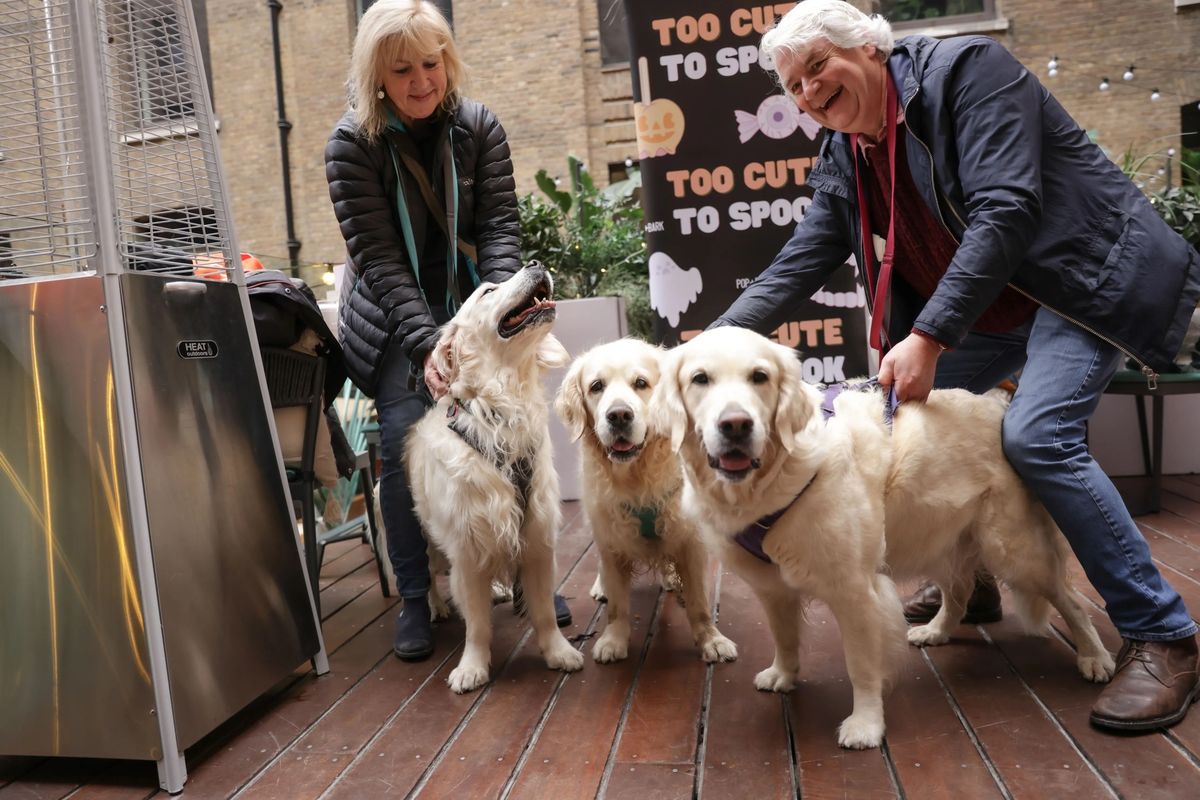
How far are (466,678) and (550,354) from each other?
102 centimetres

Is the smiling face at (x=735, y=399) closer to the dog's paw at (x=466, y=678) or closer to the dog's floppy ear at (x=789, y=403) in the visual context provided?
the dog's floppy ear at (x=789, y=403)

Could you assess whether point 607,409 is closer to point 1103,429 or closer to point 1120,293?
point 1120,293

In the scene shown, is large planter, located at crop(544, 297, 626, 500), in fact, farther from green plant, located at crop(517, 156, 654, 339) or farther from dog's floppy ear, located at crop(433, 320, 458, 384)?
dog's floppy ear, located at crop(433, 320, 458, 384)

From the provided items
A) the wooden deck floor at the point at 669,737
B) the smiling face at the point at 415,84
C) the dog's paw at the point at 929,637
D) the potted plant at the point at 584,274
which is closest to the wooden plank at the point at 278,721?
the wooden deck floor at the point at 669,737

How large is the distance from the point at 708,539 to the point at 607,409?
0.50 meters

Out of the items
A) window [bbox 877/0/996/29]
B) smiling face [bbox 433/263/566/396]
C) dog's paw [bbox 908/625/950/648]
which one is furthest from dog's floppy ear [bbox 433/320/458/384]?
window [bbox 877/0/996/29]

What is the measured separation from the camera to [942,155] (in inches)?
81.9

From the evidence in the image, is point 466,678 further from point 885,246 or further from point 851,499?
point 885,246

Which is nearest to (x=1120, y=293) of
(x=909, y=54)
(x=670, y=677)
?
(x=909, y=54)

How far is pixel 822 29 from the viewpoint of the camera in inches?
82.5

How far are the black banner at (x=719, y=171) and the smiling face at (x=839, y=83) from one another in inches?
81.1

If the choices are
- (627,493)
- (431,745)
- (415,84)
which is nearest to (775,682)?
(627,493)

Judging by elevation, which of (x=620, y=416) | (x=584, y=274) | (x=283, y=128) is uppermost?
(x=283, y=128)

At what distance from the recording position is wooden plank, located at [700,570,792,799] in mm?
1821
